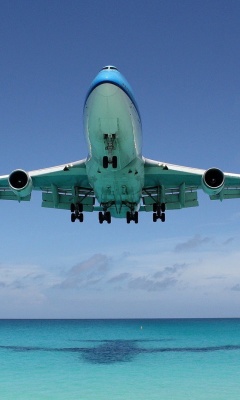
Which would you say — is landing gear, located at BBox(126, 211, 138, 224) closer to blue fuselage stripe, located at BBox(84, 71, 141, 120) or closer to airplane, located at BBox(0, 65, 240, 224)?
airplane, located at BBox(0, 65, 240, 224)

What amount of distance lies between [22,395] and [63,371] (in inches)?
677

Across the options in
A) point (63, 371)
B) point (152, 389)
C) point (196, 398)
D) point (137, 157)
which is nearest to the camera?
point (137, 157)

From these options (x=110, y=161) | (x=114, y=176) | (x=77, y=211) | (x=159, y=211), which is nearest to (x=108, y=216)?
(x=77, y=211)

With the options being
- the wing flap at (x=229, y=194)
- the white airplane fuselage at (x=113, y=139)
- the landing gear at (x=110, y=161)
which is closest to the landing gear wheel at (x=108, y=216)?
the white airplane fuselage at (x=113, y=139)

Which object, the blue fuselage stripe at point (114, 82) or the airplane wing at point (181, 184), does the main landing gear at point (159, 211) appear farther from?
the blue fuselage stripe at point (114, 82)

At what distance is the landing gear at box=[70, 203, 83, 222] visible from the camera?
2978cm

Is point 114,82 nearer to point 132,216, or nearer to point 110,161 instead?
point 110,161

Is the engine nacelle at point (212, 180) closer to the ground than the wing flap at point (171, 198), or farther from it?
closer to the ground

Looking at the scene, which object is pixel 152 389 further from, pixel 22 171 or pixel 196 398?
pixel 22 171

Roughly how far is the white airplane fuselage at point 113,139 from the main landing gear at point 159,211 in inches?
139

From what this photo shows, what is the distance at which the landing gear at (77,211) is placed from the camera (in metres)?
29.8

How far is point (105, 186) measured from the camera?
80.0 ft

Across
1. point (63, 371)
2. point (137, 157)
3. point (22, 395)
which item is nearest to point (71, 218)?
point (137, 157)

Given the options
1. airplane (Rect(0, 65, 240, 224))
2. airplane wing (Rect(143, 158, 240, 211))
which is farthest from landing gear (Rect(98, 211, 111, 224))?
airplane wing (Rect(143, 158, 240, 211))
